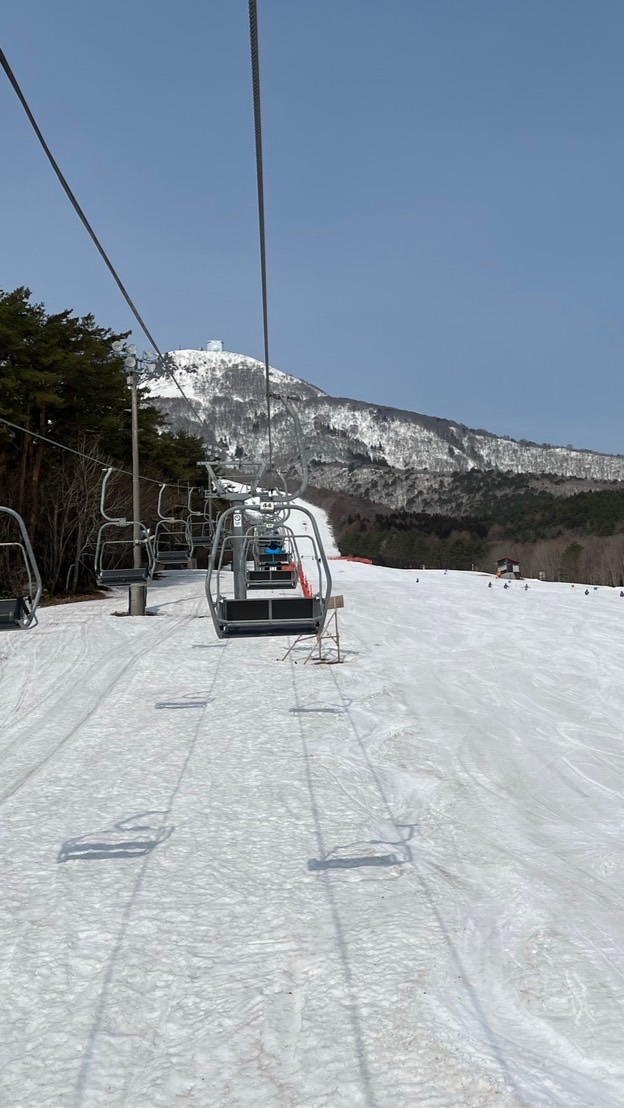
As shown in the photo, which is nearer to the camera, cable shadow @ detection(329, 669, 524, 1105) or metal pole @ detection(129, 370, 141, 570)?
cable shadow @ detection(329, 669, 524, 1105)

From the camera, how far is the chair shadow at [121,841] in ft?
26.7

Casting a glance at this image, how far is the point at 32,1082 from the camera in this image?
4.84 metres

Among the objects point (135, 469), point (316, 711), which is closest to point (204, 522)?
point (135, 469)

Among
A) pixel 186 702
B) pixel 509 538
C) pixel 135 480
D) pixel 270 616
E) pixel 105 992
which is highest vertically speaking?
pixel 509 538

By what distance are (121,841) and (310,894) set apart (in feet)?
7.76

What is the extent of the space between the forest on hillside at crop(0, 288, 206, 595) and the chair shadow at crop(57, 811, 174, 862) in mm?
19499

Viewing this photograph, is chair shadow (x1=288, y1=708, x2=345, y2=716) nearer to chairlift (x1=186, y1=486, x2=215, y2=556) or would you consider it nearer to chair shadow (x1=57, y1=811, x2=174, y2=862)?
chairlift (x1=186, y1=486, x2=215, y2=556)

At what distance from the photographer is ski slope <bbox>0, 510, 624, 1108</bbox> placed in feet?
16.5

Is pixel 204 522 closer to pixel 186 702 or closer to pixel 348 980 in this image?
pixel 186 702

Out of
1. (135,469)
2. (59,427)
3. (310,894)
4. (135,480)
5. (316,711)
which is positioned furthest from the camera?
(59,427)

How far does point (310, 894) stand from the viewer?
738cm

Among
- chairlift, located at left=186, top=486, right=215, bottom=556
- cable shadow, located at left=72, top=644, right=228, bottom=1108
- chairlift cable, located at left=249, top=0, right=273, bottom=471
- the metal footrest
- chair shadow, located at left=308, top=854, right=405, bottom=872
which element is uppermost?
chairlift cable, located at left=249, top=0, right=273, bottom=471

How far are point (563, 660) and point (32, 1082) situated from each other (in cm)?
1632

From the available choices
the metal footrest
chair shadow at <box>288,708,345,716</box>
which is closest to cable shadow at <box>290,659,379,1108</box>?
the metal footrest
